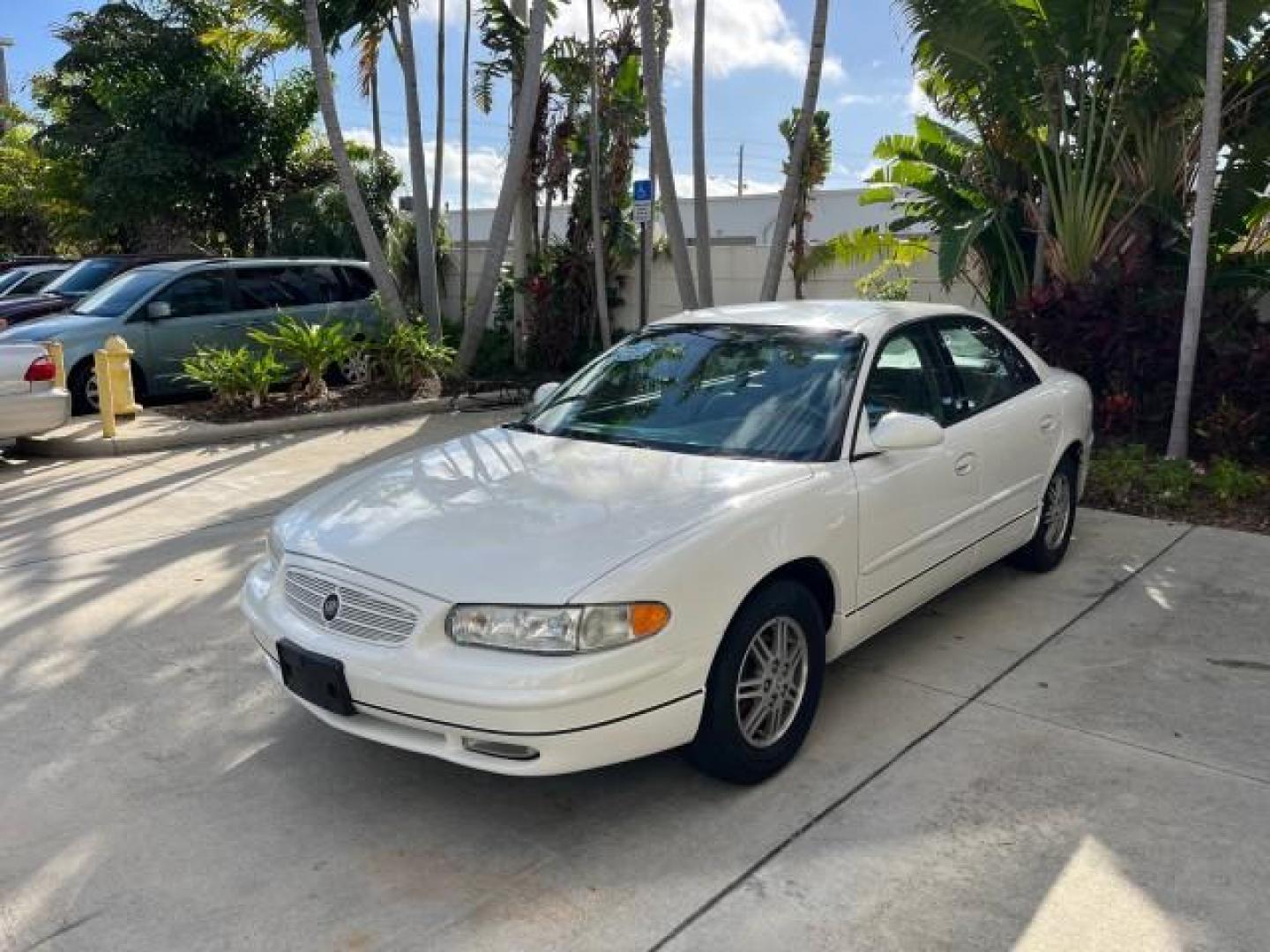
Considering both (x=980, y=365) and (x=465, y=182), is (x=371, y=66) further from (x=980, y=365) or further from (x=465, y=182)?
(x=980, y=365)

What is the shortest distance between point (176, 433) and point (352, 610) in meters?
7.17

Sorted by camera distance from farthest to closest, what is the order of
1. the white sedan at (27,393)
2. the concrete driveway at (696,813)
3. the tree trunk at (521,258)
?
the tree trunk at (521,258) < the white sedan at (27,393) < the concrete driveway at (696,813)

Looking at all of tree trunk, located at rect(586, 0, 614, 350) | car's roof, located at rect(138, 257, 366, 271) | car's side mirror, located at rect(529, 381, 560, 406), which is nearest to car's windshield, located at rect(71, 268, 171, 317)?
car's roof, located at rect(138, 257, 366, 271)

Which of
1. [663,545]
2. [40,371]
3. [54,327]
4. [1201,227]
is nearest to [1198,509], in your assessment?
[1201,227]

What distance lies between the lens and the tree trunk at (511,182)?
1117cm

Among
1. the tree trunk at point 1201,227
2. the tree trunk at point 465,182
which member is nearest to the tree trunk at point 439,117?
the tree trunk at point 465,182

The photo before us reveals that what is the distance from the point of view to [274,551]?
12.6 feet

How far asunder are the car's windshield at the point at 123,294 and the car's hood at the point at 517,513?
27.2 ft

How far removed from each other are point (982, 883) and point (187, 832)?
2408 millimetres

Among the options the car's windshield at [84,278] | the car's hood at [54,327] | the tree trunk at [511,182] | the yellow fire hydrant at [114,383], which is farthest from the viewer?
the car's windshield at [84,278]

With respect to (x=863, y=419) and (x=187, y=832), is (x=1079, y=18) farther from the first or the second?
(x=187, y=832)

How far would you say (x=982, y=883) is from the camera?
2973 millimetres

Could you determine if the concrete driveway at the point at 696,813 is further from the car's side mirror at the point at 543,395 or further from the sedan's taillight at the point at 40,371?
the sedan's taillight at the point at 40,371

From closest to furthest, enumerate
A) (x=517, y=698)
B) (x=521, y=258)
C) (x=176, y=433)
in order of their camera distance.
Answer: (x=517, y=698)
(x=176, y=433)
(x=521, y=258)
